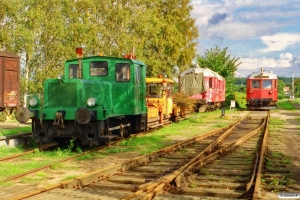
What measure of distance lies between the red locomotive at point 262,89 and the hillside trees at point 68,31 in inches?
329

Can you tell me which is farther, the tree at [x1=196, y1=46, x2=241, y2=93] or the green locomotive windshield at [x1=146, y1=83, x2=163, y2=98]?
the tree at [x1=196, y1=46, x2=241, y2=93]

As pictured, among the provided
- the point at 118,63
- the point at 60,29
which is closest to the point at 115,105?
the point at 118,63

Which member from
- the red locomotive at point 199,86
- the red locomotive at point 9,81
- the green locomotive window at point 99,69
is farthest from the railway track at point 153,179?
the red locomotive at point 199,86

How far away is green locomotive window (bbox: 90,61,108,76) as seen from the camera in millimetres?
13023

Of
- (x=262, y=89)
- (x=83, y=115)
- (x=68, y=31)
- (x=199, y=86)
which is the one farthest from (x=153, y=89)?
(x=262, y=89)

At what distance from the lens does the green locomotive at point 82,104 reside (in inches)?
424

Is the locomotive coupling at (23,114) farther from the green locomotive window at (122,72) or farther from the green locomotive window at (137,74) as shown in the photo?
the green locomotive window at (137,74)

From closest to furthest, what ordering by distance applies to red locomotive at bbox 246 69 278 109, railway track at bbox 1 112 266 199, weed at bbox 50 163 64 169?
railway track at bbox 1 112 266 199
weed at bbox 50 163 64 169
red locomotive at bbox 246 69 278 109

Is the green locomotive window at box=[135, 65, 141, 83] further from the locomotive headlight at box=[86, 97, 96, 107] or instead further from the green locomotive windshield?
the green locomotive windshield

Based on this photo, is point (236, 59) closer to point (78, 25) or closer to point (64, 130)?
point (78, 25)

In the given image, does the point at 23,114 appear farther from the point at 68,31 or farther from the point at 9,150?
the point at 68,31

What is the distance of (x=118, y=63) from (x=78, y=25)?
17.7 meters

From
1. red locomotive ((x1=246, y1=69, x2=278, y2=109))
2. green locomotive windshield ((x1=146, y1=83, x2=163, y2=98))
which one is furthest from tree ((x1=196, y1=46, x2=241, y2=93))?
green locomotive windshield ((x1=146, y1=83, x2=163, y2=98))

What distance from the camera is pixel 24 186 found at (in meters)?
6.88
